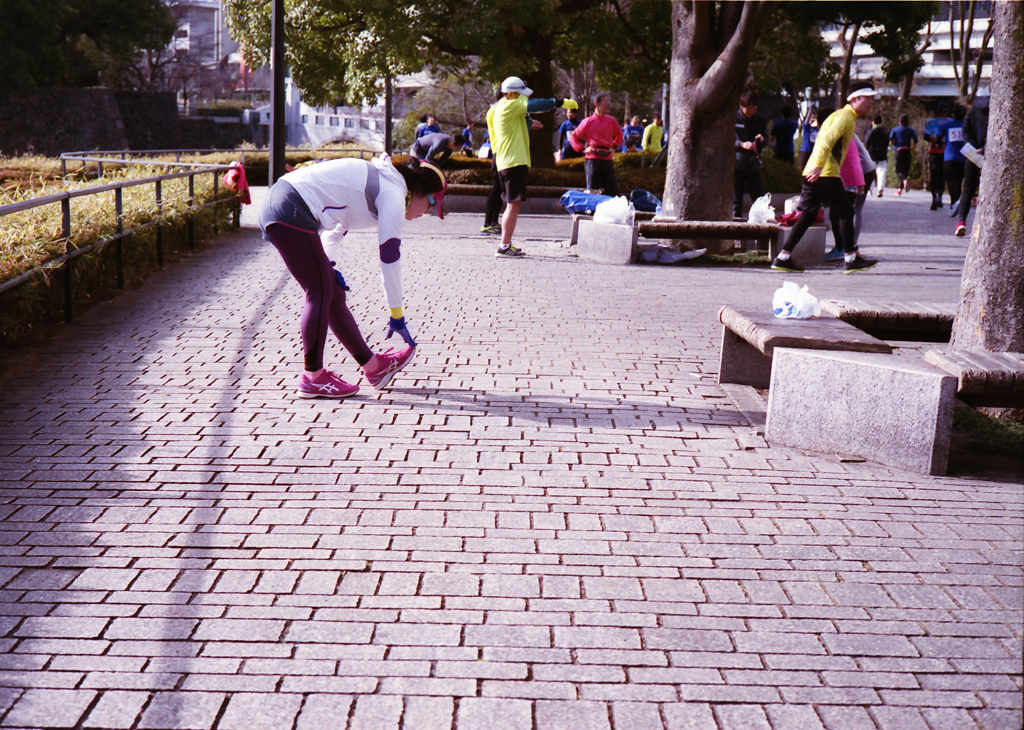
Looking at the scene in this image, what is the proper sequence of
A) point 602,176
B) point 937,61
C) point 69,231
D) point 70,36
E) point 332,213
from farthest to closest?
1. point 937,61
2. point 70,36
3. point 602,176
4. point 69,231
5. point 332,213

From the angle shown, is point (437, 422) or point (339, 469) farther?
point (437, 422)

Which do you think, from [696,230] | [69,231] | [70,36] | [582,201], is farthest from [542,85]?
[70,36]

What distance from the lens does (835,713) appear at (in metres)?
2.80

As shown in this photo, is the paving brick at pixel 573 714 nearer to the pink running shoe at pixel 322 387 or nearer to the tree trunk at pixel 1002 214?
the pink running shoe at pixel 322 387

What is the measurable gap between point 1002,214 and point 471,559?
3.71 metres

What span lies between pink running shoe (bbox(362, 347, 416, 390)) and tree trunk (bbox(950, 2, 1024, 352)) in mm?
3193

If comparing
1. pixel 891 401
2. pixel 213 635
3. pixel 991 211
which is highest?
pixel 991 211

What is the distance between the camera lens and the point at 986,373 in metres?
4.98

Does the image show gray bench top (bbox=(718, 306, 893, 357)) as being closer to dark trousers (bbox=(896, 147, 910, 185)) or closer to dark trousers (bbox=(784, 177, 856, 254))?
dark trousers (bbox=(784, 177, 856, 254))

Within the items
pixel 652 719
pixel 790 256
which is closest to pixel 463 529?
pixel 652 719

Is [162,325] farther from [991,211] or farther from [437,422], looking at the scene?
A: [991,211]

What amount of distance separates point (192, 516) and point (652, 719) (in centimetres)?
215

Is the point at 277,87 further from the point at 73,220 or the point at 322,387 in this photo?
the point at 322,387

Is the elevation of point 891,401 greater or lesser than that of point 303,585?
greater
